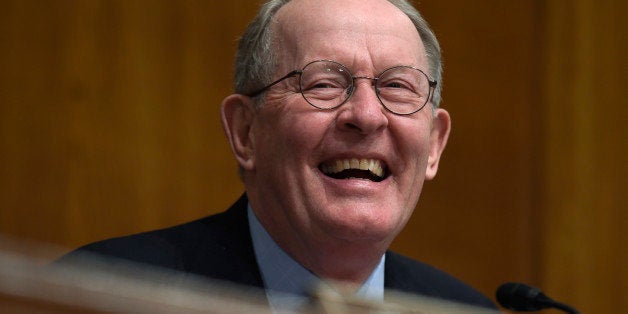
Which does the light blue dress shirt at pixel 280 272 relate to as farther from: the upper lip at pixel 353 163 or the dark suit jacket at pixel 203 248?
the upper lip at pixel 353 163

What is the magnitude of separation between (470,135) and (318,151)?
52.9 inches

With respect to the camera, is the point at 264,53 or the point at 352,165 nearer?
the point at 352,165

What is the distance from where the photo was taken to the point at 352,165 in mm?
1549

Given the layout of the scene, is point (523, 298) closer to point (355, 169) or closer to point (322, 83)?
point (355, 169)

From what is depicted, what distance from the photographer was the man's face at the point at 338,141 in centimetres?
154

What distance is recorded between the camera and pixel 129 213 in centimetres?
236

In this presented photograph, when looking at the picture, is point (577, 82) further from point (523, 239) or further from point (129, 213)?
point (129, 213)

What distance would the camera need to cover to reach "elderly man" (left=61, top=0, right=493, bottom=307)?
1.55m

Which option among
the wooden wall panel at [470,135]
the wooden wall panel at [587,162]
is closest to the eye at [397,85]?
the wooden wall panel at [470,135]

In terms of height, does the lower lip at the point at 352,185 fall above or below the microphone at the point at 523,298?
above

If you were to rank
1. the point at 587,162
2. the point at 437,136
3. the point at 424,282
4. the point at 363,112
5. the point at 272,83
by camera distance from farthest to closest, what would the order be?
the point at 587,162, the point at 424,282, the point at 437,136, the point at 272,83, the point at 363,112

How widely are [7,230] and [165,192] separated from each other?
424 mm

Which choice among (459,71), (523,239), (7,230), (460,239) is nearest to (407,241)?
(460,239)

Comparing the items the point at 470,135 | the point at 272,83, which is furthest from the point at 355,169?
the point at 470,135
